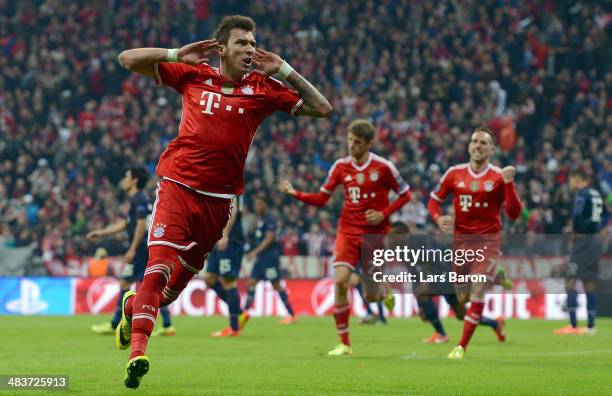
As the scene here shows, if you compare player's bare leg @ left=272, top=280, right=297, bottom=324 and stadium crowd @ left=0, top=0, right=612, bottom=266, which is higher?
stadium crowd @ left=0, top=0, right=612, bottom=266

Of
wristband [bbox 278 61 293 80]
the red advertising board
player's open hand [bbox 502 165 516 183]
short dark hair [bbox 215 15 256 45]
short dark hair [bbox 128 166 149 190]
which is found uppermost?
short dark hair [bbox 215 15 256 45]

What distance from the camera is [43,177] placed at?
29703 mm

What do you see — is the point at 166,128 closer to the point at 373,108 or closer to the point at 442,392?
the point at 373,108

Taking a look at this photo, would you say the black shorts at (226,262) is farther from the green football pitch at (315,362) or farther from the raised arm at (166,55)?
the raised arm at (166,55)

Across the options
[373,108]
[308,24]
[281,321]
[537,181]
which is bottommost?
[281,321]

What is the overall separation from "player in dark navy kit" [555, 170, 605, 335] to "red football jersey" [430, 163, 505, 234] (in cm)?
523

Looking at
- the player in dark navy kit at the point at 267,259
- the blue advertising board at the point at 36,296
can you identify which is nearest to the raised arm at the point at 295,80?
the player in dark navy kit at the point at 267,259

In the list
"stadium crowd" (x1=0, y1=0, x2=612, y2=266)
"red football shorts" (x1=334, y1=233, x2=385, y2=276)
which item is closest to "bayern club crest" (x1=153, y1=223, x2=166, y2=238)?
"red football shorts" (x1=334, y1=233, x2=385, y2=276)

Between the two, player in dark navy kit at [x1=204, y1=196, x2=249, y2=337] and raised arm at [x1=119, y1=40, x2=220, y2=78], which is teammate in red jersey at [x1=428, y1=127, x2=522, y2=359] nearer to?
player in dark navy kit at [x1=204, y1=196, x2=249, y2=337]

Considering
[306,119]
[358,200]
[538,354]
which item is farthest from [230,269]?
[306,119]

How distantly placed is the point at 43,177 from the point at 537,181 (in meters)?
12.9

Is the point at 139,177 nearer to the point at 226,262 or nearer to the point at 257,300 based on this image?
the point at 226,262

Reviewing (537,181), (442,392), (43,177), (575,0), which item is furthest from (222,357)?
(575,0)

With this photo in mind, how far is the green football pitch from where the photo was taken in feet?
30.0
